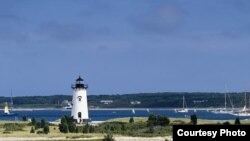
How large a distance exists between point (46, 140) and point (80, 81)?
30.9 m

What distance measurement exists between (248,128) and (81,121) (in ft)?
231

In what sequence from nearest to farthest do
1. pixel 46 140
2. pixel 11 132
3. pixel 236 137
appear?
pixel 236 137 → pixel 46 140 → pixel 11 132

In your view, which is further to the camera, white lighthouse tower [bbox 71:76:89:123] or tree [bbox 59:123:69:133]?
white lighthouse tower [bbox 71:76:89:123]

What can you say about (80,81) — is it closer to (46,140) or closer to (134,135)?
(134,135)

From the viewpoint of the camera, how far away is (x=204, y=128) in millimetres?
15531

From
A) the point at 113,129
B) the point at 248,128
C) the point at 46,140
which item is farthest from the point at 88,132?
the point at 248,128

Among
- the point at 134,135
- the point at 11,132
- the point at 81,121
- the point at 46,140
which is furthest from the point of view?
the point at 81,121

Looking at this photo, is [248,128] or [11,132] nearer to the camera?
[248,128]

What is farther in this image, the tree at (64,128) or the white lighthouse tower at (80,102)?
the white lighthouse tower at (80,102)

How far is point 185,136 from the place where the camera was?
15297 mm

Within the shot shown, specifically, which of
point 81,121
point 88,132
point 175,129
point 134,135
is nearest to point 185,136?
point 175,129

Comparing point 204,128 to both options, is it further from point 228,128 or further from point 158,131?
point 158,131

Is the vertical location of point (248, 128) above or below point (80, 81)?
below

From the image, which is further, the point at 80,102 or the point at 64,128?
the point at 80,102
